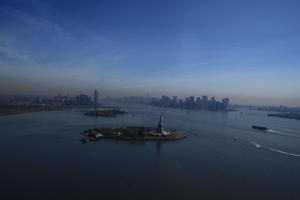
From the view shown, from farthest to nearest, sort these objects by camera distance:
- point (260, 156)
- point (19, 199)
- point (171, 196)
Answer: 1. point (260, 156)
2. point (171, 196)
3. point (19, 199)

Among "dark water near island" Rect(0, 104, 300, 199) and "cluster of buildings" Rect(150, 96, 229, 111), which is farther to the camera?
"cluster of buildings" Rect(150, 96, 229, 111)

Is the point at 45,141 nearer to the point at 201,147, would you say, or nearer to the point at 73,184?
the point at 73,184

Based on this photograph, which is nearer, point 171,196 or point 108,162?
point 171,196

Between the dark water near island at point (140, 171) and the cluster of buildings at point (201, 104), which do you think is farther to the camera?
the cluster of buildings at point (201, 104)

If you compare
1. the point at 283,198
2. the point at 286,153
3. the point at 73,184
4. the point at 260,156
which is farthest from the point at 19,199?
the point at 286,153

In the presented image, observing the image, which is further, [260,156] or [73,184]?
[260,156]

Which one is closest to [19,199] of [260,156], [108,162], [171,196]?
[108,162]

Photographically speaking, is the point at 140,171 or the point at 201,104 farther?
the point at 201,104

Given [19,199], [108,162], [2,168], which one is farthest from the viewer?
[108,162]

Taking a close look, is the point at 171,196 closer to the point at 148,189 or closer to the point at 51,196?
the point at 148,189
